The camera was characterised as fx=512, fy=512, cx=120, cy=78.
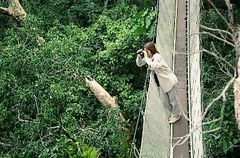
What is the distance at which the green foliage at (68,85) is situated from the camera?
17.7ft

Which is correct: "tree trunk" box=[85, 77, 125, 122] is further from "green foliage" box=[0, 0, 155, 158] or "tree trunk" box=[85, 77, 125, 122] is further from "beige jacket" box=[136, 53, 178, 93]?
"beige jacket" box=[136, 53, 178, 93]

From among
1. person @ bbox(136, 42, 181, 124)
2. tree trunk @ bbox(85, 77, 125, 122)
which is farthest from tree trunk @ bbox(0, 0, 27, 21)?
person @ bbox(136, 42, 181, 124)

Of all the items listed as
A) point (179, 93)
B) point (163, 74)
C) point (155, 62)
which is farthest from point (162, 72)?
point (179, 93)

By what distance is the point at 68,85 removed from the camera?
5766 mm

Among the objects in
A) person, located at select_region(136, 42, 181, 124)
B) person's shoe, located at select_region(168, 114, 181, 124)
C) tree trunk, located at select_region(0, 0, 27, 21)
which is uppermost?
tree trunk, located at select_region(0, 0, 27, 21)

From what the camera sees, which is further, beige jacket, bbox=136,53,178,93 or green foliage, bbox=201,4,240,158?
green foliage, bbox=201,4,240,158

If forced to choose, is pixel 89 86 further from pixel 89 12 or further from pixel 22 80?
pixel 89 12

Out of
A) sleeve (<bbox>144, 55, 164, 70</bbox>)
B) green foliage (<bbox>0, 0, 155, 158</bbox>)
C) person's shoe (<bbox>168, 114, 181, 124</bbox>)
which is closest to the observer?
sleeve (<bbox>144, 55, 164, 70</bbox>)

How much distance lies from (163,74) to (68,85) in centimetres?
176

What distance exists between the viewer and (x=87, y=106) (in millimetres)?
6000

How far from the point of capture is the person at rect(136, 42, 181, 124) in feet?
13.9

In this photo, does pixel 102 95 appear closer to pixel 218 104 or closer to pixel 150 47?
pixel 218 104

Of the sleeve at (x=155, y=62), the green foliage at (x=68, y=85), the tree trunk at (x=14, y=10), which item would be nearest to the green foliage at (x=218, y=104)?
the sleeve at (x=155, y=62)

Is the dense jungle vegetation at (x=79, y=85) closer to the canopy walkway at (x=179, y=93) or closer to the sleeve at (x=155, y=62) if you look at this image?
the canopy walkway at (x=179, y=93)
